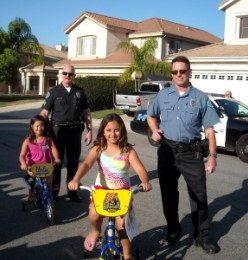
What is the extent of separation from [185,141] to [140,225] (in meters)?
1.38

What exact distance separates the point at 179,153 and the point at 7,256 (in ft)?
6.69

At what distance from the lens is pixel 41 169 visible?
5277 mm

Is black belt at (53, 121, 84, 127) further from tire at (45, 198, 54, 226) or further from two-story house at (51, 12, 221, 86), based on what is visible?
two-story house at (51, 12, 221, 86)

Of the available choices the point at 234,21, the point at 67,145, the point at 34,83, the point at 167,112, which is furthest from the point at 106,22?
the point at 167,112

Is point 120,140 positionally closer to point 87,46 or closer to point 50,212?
point 50,212

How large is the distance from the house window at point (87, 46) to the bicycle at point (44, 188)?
29511mm

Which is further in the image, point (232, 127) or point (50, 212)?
point (232, 127)

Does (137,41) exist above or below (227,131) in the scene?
above

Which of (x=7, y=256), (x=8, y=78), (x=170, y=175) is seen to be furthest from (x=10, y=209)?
(x=8, y=78)

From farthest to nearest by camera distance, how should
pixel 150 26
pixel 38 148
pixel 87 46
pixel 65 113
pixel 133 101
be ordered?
1. pixel 87 46
2. pixel 150 26
3. pixel 133 101
4. pixel 65 113
5. pixel 38 148

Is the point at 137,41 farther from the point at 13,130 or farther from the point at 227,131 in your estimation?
the point at 227,131

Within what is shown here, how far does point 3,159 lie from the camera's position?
9.41 metres

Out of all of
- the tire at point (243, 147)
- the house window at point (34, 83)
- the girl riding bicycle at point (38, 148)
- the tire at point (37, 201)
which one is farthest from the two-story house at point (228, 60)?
the house window at point (34, 83)

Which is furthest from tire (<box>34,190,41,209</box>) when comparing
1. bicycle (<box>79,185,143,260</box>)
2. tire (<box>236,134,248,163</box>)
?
tire (<box>236,134,248,163</box>)
